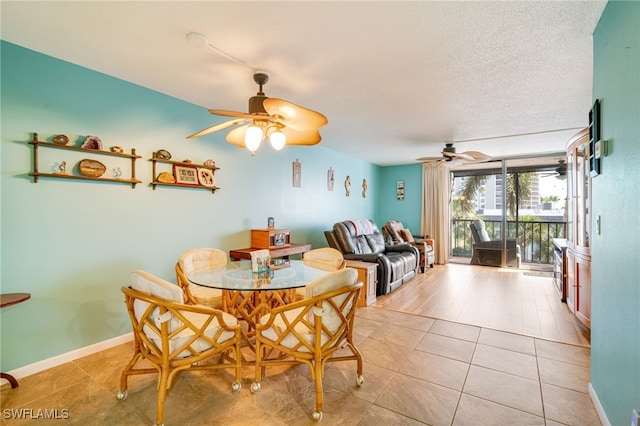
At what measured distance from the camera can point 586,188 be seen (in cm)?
309

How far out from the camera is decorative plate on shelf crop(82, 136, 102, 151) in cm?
247

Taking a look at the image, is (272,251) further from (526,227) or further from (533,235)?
(533,235)

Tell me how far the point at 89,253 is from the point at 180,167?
1137 millimetres

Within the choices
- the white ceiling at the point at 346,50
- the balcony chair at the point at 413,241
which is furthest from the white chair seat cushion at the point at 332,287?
the balcony chair at the point at 413,241

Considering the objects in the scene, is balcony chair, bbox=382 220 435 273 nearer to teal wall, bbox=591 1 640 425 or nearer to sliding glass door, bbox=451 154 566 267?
sliding glass door, bbox=451 154 566 267

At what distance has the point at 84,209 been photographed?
249 centimetres

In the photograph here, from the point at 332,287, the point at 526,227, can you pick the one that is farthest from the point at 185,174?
the point at 526,227

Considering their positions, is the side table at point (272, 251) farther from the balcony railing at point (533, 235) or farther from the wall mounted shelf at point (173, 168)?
the balcony railing at point (533, 235)

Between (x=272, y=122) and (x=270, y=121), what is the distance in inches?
1.1

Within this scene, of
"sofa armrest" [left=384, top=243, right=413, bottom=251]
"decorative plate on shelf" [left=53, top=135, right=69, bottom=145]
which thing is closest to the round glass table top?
"decorative plate on shelf" [left=53, top=135, right=69, bottom=145]

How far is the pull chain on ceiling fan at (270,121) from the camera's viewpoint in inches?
77.0

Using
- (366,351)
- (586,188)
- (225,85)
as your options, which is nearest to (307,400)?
(366,351)

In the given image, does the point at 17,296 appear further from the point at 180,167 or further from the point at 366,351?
the point at 366,351

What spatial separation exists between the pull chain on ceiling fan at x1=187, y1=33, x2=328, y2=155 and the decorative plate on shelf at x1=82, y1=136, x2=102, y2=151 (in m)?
0.92
